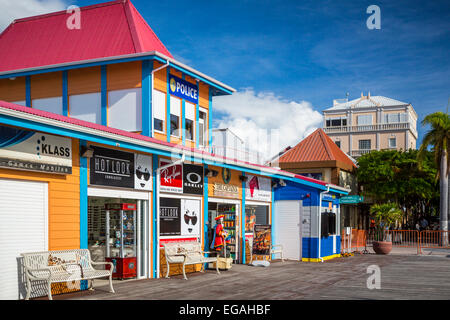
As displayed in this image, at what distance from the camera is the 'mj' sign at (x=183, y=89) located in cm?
1753

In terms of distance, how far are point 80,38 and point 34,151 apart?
33.9 feet

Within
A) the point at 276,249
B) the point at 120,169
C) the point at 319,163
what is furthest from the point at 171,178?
the point at 319,163

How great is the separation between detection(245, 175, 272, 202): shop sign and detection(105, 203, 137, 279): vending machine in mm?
6472

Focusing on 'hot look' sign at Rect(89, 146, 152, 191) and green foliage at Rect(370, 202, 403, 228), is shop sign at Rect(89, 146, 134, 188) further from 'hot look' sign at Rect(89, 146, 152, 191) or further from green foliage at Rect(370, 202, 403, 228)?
green foliage at Rect(370, 202, 403, 228)

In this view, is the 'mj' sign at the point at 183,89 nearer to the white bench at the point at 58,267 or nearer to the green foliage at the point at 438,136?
the white bench at the point at 58,267

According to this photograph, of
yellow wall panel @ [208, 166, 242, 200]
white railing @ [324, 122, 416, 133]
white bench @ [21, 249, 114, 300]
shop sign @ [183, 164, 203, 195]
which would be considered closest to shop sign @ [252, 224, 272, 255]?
yellow wall panel @ [208, 166, 242, 200]

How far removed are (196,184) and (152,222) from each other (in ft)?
8.13

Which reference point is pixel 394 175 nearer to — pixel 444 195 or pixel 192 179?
pixel 444 195

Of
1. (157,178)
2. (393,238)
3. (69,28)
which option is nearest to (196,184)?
(157,178)

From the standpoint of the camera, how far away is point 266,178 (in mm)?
19984

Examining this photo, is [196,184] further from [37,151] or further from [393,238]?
[393,238]

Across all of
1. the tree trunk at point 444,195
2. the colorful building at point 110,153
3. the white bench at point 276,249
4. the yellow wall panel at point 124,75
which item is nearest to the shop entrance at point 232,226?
the colorful building at point 110,153

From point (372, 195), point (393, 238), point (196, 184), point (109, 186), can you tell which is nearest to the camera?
point (109, 186)

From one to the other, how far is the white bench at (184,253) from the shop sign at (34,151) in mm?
4003
